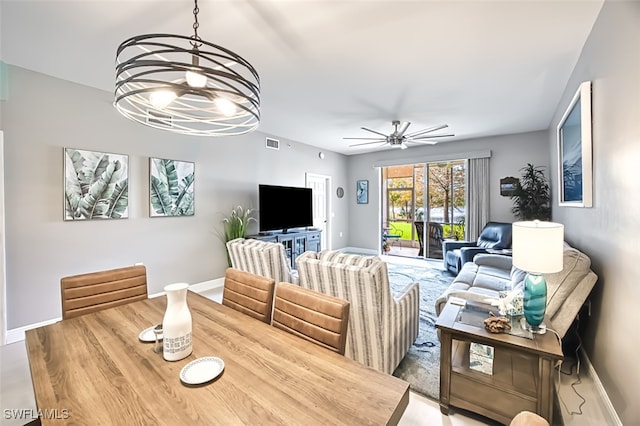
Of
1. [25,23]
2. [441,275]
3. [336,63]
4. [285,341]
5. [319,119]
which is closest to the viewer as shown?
[285,341]

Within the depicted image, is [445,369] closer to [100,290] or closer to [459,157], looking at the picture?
[100,290]

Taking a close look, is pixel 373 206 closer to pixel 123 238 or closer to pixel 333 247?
pixel 333 247

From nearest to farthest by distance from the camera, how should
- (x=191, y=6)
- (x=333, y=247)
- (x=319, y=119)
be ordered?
1. (x=191, y=6)
2. (x=319, y=119)
3. (x=333, y=247)

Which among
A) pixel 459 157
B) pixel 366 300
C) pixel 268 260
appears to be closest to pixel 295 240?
pixel 268 260

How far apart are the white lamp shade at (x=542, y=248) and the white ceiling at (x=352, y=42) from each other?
1614mm

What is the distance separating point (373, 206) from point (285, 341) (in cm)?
622

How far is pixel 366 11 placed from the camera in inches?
77.5

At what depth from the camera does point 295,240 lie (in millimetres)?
5293

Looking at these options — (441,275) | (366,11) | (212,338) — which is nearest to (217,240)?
(212,338)

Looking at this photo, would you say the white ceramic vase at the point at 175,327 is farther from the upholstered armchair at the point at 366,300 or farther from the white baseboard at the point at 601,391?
the white baseboard at the point at 601,391

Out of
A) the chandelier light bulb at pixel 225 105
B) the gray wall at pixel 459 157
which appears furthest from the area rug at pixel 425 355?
the gray wall at pixel 459 157

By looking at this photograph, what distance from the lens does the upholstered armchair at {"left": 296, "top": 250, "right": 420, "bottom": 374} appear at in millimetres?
1846

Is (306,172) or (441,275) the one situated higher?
(306,172)

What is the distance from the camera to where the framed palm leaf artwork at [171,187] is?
368cm
